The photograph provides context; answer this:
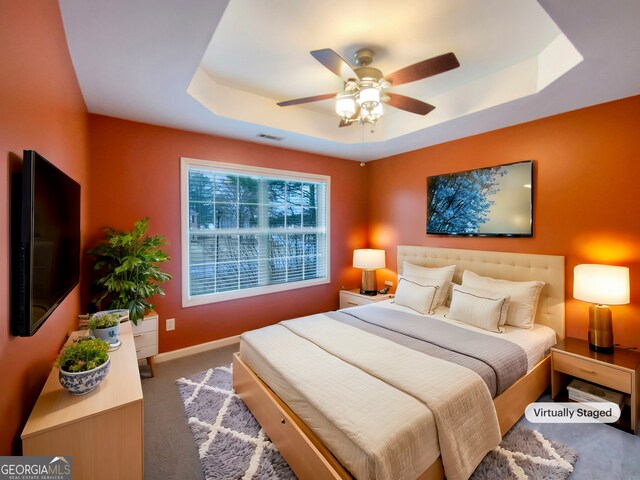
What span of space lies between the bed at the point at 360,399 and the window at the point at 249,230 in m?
1.23

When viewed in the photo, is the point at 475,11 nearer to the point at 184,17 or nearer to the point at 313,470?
the point at 184,17

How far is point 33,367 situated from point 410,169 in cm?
401

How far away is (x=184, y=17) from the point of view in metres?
1.54

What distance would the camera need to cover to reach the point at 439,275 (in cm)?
337

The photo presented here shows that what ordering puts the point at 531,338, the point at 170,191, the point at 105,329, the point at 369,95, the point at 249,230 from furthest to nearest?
the point at 249,230
the point at 170,191
the point at 531,338
the point at 369,95
the point at 105,329

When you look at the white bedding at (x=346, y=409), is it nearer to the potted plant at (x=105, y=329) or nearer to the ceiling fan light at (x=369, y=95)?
the potted plant at (x=105, y=329)

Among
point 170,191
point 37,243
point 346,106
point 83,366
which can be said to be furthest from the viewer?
point 170,191

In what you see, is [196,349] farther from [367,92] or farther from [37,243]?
[367,92]

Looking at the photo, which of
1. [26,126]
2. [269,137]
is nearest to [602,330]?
[269,137]

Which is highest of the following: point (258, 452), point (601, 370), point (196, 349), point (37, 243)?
point (37, 243)

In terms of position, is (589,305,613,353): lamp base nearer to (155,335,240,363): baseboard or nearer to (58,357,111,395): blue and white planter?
(58,357,111,395): blue and white planter

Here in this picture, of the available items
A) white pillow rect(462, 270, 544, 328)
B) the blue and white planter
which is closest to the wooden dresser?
the blue and white planter

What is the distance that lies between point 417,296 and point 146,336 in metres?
2.68

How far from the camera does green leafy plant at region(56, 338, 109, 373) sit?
4.35 ft
